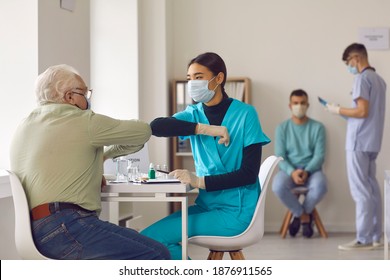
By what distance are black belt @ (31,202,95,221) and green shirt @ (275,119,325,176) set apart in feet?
12.8

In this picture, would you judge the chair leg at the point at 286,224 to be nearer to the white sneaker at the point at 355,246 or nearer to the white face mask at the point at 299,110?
the white sneaker at the point at 355,246

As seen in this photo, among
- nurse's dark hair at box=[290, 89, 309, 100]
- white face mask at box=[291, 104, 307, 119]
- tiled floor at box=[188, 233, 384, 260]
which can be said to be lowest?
tiled floor at box=[188, 233, 384, 260]

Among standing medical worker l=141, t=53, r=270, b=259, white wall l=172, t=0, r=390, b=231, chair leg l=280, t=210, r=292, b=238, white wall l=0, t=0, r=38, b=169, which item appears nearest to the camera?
standing medical worker l=141, t=53, r=270, b=259

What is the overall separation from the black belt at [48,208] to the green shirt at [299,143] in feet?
12.8

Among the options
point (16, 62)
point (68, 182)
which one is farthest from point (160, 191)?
point (16, 62)

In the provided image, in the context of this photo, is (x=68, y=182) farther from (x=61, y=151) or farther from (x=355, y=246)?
(x=355, y=246)

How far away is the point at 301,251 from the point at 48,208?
3.15 metres

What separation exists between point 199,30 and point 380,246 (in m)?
2.62

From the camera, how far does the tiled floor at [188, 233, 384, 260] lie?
498 centimetres

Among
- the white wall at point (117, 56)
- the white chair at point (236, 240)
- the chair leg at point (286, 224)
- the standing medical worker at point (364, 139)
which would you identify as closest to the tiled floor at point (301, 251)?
the chair leg at point (286, 224)

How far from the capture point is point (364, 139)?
5383 mm

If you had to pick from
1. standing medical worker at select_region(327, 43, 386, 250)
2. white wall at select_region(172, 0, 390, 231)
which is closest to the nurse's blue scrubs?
standing medical worker at select_region(327, 43, 386, 250)

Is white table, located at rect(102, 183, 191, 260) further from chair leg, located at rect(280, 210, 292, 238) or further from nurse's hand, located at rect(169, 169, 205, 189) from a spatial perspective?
chair leg, located at rect(280, 210, 292, 238)

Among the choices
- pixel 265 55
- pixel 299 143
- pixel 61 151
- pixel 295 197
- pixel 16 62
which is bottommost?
pixel 295 197
